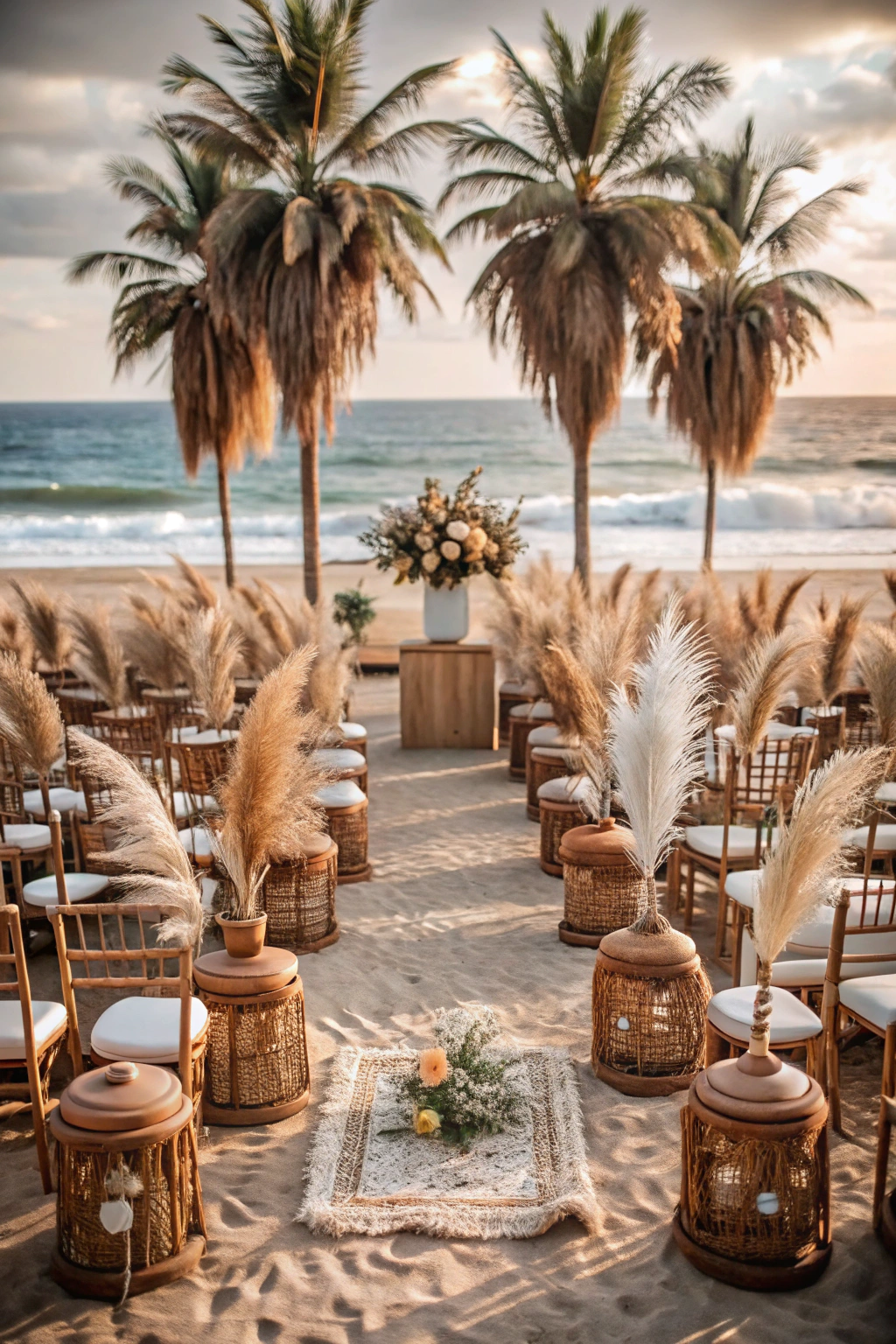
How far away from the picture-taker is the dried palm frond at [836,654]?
20.4 ft

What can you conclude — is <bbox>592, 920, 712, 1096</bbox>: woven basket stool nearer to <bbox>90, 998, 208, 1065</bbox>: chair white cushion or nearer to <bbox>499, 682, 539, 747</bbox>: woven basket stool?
<bbox>90, 998, 208, 1065</bbox>: chair white cushion

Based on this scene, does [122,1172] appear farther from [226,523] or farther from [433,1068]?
[226,523]

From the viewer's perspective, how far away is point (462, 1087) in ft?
10.8

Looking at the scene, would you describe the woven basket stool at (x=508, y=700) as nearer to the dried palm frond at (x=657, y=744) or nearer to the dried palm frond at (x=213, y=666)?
the dried palm frond at (x=213, y=666)

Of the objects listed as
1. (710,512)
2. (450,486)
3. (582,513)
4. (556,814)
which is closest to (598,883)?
(556,814)

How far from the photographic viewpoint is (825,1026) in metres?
3.29

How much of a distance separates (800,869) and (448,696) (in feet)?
18.7

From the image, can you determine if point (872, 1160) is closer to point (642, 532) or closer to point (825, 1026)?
point (825, 1026)

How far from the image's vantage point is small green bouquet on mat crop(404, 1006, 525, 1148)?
323cm

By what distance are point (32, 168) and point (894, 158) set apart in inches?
740

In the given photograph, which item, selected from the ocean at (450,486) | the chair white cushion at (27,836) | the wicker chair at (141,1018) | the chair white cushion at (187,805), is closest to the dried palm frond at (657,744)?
the wicker chair at (141,1018)

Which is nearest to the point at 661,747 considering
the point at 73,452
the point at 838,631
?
the point at 838,631

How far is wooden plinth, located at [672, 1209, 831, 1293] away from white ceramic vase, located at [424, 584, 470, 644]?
19.3 ft

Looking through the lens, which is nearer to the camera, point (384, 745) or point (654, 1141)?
point (654, 1141)
